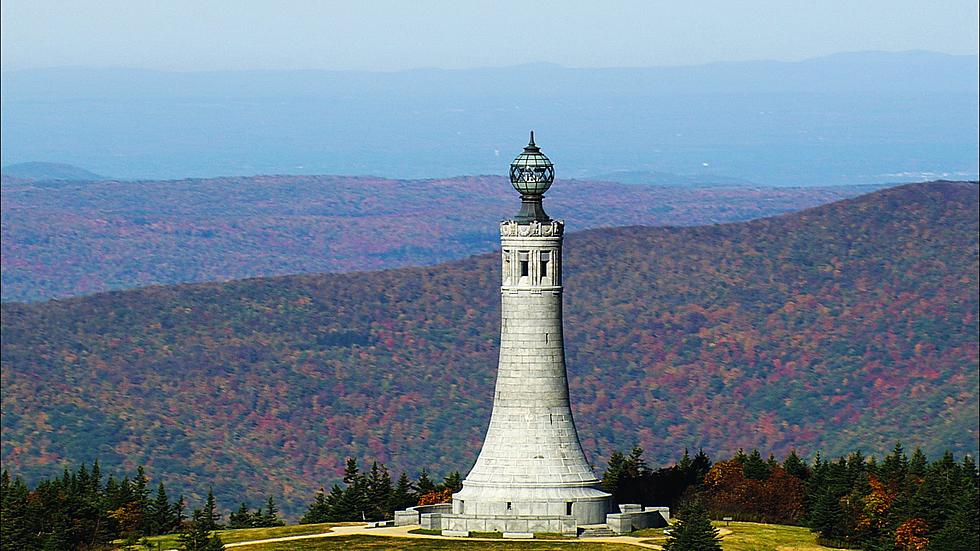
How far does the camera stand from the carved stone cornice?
107m

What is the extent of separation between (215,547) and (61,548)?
775 inches

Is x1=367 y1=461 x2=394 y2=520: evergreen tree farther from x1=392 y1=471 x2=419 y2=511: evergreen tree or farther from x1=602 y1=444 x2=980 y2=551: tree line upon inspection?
x1=602 y1=444 x2=980 y2=551: tree line

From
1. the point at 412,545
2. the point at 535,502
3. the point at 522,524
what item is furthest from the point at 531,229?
the point at 412,545

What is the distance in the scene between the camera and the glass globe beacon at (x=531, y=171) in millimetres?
108562

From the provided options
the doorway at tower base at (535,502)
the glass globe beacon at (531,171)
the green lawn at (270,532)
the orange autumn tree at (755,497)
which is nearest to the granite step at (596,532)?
the doorway at tower base at (535,502)

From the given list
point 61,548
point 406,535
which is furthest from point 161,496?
point 406,535

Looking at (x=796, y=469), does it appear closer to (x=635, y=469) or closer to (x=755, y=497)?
(x=635, y=469)

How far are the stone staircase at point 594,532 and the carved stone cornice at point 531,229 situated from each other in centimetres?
1287

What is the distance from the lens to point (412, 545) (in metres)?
105

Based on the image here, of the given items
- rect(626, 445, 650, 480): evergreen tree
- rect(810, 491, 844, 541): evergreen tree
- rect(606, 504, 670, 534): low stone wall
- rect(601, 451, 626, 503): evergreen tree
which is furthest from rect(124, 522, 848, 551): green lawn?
rect(626, 445, 650, 480): evergreen tree

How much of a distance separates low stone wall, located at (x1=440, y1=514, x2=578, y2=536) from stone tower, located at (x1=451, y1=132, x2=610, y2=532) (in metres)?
0.04

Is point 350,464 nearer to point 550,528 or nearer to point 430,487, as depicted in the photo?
point 430,487

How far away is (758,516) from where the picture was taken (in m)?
128

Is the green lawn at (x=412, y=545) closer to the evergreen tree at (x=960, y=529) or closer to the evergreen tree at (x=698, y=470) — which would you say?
the evergreen tree at (x=960, y=529)
